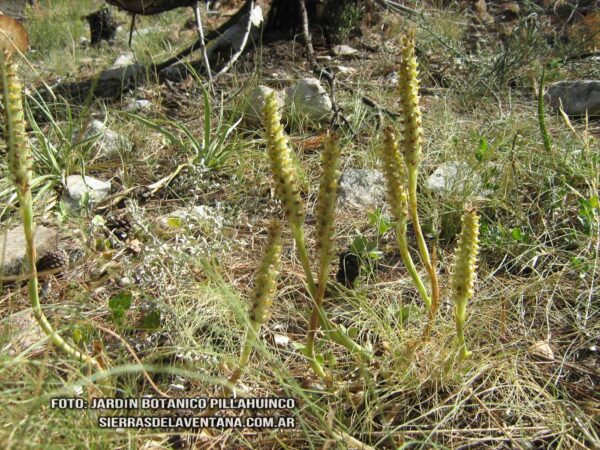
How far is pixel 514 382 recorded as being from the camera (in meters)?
1.45

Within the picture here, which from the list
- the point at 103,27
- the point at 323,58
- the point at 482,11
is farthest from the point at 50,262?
the point at 103,27

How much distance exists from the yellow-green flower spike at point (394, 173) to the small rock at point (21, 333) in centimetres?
86

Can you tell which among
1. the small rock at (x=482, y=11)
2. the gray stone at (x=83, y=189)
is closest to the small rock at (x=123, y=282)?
the gray stone at (x=83, y=189)

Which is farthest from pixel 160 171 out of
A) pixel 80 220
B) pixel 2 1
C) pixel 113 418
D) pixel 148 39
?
pixel 2 1

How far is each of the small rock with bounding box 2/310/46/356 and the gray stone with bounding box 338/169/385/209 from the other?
1.24m

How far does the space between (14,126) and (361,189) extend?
1.51 metres

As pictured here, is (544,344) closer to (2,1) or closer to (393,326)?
(393,326)

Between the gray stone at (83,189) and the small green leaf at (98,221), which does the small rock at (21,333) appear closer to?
the small green leaf at (98,221)

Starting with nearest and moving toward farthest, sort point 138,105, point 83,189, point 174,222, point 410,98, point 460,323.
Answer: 1. point 410,98
2. point 460,323
3. point 174,222
4. point 83,189
5. point 138,105

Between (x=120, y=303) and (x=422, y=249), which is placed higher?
(x=422, y=249)

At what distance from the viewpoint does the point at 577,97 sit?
299cm

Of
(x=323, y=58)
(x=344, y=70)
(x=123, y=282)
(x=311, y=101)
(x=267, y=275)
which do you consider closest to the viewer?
(x=267, y=275)

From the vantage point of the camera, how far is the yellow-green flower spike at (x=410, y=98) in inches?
45.6

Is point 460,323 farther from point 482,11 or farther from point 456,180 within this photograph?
point 482,11
